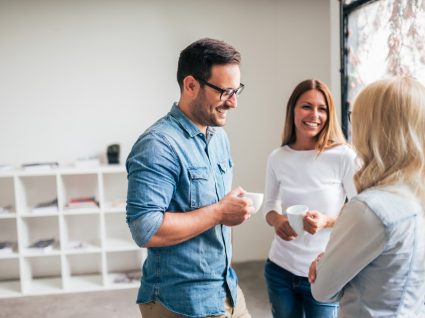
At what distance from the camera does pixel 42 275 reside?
379 cm

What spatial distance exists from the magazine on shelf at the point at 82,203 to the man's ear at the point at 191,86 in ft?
7.94

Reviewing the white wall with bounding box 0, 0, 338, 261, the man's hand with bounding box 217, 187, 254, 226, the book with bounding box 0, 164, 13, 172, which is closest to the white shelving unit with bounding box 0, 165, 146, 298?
the book with bounding box 0, 164, 13, 172

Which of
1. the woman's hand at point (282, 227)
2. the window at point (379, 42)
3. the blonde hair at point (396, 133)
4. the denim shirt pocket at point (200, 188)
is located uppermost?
the window at point (379, 42)

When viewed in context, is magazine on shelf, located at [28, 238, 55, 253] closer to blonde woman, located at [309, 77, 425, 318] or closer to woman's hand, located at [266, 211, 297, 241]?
woman's hand, located at [266, 211, 297, 241]

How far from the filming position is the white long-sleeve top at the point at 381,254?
95 cm

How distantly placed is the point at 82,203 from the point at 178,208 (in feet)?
8.05

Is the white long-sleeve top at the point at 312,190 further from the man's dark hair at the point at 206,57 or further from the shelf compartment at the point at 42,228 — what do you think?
the shelf compartment at the point at 42,228

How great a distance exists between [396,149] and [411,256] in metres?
0.25

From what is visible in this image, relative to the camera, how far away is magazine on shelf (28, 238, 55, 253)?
3.45 metres

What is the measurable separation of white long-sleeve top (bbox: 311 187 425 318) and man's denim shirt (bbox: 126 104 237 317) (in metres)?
0.43

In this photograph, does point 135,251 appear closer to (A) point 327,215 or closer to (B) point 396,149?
(A) point 327,215

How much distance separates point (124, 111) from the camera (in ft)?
12.4

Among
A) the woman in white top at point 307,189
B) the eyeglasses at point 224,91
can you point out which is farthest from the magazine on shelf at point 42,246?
the eyeglasses at point 224,91

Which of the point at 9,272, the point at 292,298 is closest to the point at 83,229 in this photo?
the point at 9,272
